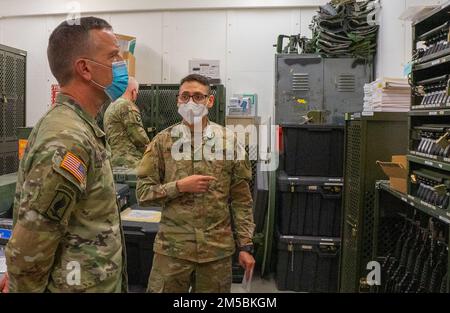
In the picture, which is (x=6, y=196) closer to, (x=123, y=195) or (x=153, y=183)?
(x=153, y=183)

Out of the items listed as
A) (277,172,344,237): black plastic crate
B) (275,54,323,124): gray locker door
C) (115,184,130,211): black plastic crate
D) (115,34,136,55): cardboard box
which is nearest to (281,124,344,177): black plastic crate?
(277,172,344,237): black plastic crate

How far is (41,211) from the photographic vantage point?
3.27 ft

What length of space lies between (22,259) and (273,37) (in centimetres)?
416

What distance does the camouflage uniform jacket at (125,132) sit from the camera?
136 inches

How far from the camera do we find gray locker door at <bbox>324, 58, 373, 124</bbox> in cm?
370

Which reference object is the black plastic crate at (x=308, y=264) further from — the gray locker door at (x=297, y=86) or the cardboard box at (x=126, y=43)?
the cardboard box at (x=126, y=43)

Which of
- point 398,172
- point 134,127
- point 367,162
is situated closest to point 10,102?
point 134,127

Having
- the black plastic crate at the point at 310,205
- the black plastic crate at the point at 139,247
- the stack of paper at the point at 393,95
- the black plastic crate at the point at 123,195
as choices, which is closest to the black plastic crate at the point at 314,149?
the black plastic crate at the point at 310,205

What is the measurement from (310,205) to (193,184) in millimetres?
1666

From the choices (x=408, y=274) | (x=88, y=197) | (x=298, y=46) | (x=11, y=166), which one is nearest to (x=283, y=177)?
(x=408, y=274)

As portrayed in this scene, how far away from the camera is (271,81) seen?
15.2 feet

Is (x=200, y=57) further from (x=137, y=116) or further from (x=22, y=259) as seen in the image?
(x=22, y=259)

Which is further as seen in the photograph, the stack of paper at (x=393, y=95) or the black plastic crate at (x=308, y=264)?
the black plastic crate at (x=308, y=264)

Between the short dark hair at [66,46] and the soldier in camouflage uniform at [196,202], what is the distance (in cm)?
74
